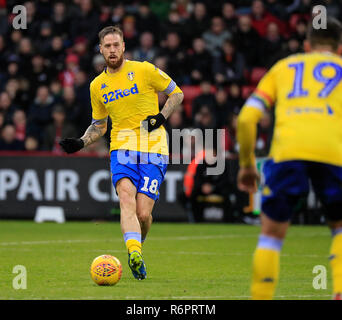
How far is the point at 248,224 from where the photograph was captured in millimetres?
17359

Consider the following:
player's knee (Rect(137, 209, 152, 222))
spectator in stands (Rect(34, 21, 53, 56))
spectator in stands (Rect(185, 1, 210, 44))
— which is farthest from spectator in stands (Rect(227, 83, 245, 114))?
player's knee (Rect(137, 209, 152, 222))

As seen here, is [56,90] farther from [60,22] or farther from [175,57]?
[175,57]

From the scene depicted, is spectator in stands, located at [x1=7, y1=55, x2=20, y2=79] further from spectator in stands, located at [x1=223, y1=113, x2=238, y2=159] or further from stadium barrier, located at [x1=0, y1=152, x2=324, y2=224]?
spectator in stands, located at [x1=223, y1=113, x2=238, y2=159]

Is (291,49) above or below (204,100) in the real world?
above

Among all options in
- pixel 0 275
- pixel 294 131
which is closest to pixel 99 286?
pixel 0 275

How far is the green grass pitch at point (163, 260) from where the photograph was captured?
25.6 ft

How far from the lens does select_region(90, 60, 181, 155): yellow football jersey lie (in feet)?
31.1

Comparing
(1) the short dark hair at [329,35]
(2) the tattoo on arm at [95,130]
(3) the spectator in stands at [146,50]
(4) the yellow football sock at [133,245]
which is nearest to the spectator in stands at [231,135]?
(3) the spectator in stands at [146,50]

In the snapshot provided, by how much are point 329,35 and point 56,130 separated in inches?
523

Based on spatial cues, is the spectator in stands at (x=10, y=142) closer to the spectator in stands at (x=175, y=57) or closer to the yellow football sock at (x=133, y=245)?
the spectator in stands at (x=175, y=57)

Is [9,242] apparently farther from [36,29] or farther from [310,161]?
[36,29]

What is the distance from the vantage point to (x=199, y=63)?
763 inches

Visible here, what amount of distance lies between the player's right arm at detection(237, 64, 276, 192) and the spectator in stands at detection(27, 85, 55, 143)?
13520mm

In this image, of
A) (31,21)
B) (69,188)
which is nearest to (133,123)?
(69,188)
